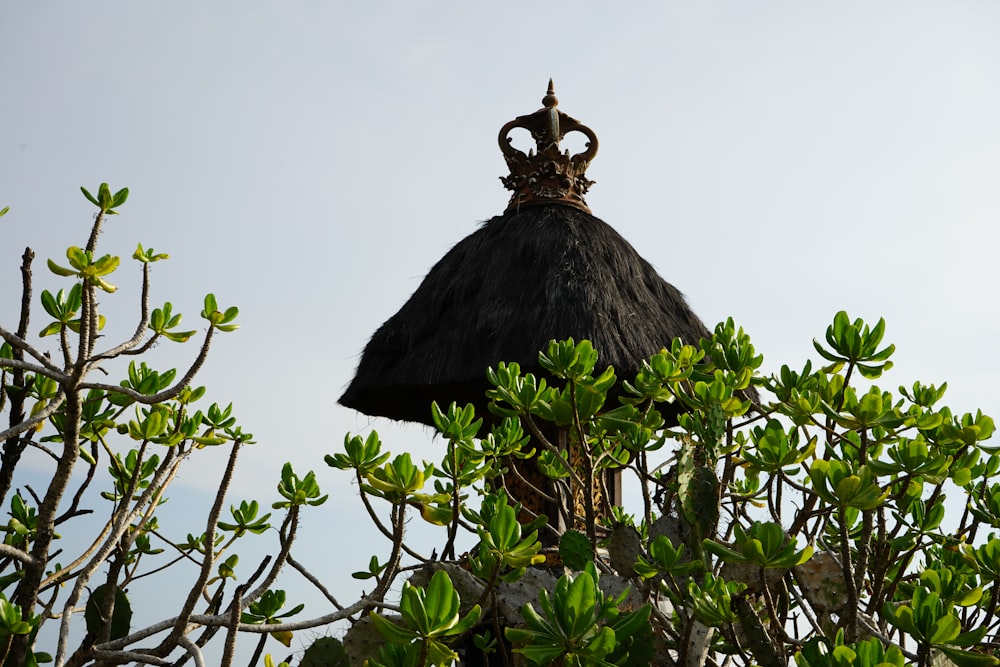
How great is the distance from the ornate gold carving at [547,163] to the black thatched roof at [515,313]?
0.49 feet

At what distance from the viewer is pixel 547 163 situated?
5980mm

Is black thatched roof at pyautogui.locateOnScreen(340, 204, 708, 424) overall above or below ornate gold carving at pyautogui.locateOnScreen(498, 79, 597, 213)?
below

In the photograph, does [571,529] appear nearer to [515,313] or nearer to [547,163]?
[515,313]

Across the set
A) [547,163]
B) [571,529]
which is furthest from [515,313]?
[571,529]

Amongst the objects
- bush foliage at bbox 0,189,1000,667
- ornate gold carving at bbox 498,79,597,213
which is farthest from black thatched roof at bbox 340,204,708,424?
bush foliage at bbox 0,189,1000,667

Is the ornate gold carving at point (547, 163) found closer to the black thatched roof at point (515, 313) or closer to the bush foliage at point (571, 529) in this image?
the black thatched roof at point (515, 313)

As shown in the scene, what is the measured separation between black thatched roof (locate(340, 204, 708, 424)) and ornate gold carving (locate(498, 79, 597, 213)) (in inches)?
5.9

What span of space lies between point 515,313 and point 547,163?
58.8 inches

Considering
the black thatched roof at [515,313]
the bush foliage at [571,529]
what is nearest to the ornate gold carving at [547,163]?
the black thatched roof at [515,313]

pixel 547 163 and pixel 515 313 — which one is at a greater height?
pixel 547 163

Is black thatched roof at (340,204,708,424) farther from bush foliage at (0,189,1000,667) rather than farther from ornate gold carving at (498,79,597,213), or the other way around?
bush foliage at (0,189,1000,667)

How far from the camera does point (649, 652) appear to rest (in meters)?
1.89

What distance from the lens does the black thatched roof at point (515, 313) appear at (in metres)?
4.84

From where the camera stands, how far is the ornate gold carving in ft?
19.6
